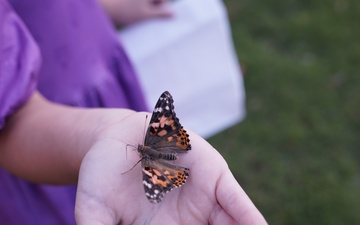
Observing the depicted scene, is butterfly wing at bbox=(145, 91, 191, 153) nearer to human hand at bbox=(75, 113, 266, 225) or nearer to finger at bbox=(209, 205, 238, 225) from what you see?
human hand at bbox=(75, 113, 266, 225)

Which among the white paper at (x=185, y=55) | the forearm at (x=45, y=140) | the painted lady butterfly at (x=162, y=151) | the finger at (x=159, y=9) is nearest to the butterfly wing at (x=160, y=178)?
the painted lady butterfly at (x=162, y=151)

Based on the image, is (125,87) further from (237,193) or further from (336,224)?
(336,224)

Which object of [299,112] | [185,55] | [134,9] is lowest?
[299,112]

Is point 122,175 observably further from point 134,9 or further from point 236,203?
point 134,9

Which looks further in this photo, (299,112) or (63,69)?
(299,112)

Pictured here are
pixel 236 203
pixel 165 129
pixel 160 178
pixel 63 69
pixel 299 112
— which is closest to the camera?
pixel 236 203

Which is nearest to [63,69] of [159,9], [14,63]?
[14,63]

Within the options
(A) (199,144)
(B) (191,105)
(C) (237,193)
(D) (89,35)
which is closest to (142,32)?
(B) (191,105)
